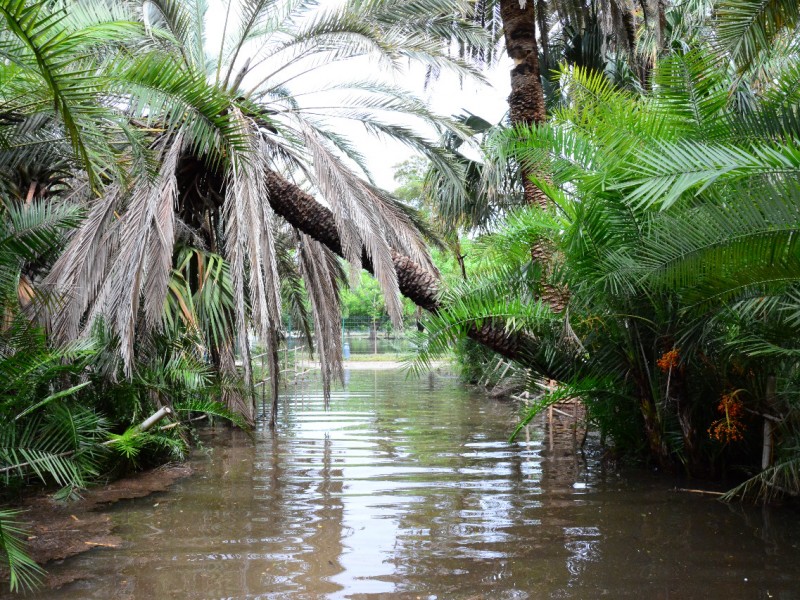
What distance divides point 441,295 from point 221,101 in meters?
3.10

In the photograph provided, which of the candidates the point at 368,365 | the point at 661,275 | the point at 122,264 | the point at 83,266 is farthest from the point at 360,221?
the point at 368,365

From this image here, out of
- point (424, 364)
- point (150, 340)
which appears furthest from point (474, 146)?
point (150, 340)

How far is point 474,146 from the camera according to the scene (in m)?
9.00

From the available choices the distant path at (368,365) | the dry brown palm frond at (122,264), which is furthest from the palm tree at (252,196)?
the distant path at (368,365)

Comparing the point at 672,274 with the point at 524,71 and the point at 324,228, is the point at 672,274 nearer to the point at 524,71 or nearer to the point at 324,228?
the point at 524,71

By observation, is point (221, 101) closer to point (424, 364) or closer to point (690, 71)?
point (424, 364)

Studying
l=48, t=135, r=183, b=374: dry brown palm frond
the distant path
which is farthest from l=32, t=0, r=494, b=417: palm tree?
the distant path

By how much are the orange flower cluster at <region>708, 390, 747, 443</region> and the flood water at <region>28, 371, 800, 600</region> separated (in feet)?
1.86

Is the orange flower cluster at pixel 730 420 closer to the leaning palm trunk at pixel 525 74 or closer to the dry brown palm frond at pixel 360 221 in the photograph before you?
the leaning palm trunk at pixel 525 74

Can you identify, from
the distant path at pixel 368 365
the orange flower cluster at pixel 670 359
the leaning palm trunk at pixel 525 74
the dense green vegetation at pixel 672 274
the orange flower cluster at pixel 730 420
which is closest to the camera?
the dense green vegetation at pixel 672 274

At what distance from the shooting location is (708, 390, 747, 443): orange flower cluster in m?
5.68

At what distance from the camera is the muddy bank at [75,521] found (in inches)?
179

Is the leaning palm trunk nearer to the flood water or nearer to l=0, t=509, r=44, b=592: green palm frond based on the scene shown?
the flood water

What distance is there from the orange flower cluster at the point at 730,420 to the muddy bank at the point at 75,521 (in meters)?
4.50
